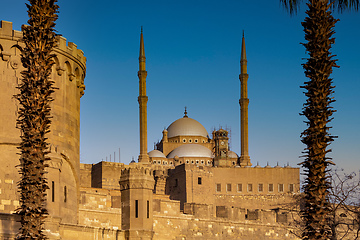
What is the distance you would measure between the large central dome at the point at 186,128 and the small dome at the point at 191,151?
4.52 metres

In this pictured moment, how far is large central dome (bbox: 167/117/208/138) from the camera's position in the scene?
249ft

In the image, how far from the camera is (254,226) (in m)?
49.9

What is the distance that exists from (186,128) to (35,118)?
63.0m

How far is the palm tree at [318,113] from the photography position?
14.0 m

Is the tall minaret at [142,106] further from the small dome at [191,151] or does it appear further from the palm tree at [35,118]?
the palm tree at [35,118]

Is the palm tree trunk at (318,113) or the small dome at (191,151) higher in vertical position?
the small dome at (191,151)

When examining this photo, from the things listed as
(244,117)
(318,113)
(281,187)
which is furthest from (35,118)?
(244,117)

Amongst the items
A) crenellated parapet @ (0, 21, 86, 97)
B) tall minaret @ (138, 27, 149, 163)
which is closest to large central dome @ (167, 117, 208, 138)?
tall minaret @ (138, 27, 149, 163)

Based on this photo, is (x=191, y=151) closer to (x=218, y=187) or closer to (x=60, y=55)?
(x=218, y=187)

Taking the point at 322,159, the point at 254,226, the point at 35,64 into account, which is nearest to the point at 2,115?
the point at 35,64

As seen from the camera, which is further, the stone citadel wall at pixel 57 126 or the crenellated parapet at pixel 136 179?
the crenellated parapet at pixel 136 179

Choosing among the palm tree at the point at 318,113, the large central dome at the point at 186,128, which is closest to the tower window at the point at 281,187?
the large central dome at the point at 186,128

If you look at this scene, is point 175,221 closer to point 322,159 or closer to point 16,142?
point 16,142

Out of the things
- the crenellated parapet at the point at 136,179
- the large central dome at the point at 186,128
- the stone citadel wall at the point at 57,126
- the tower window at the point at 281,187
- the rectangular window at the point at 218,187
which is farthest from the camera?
the large central dome at the point at 186,128
